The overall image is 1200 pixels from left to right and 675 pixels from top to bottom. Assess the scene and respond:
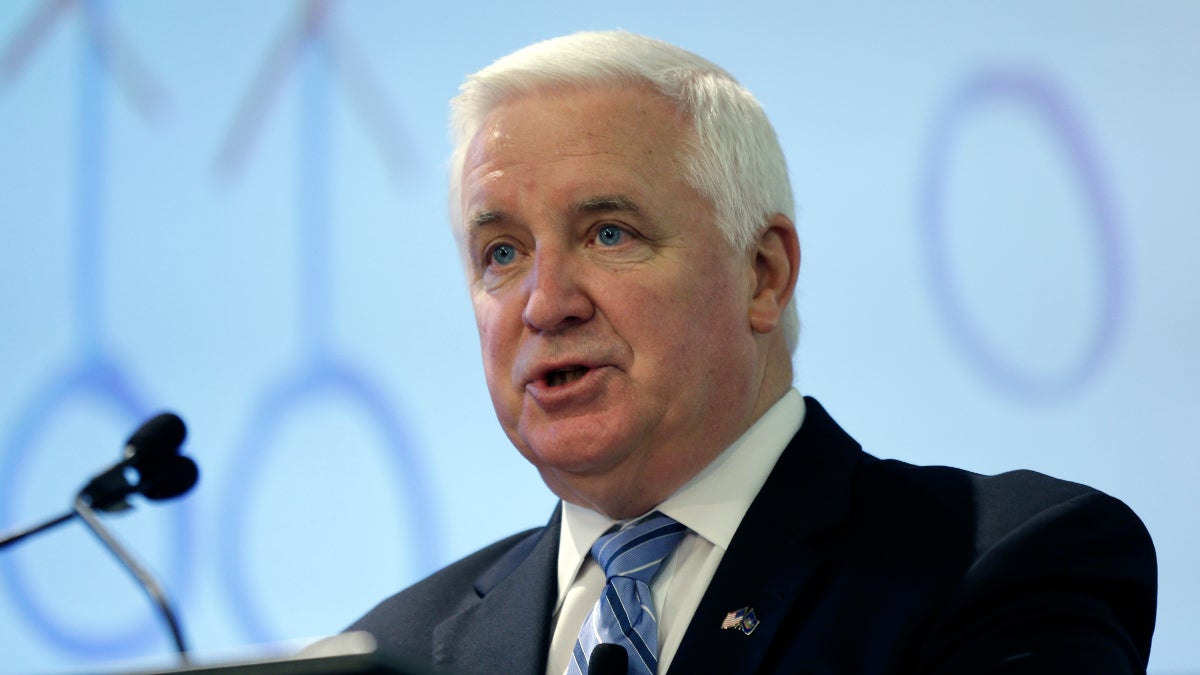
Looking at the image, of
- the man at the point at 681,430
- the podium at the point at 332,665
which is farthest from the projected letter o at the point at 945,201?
the podium at the point at 332,665

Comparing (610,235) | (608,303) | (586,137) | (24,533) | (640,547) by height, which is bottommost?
(640,547)

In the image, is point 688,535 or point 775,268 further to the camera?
point 775,268

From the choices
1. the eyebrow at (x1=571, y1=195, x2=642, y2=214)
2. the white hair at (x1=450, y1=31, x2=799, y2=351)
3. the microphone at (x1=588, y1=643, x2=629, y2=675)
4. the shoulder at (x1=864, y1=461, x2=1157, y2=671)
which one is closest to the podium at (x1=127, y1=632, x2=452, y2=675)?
the microphone at (x1=588, y1=643, x2=629, y2=675)

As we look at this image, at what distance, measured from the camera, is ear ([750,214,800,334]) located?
8.21 ft

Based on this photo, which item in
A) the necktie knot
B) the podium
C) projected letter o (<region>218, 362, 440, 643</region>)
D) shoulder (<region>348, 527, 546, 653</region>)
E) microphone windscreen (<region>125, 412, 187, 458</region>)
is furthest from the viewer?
projected letter o (<region>218, 362, 440, 643</region>)

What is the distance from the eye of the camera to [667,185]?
7.84 feet

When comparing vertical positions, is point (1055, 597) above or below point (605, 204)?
below

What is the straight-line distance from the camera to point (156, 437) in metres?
2.18

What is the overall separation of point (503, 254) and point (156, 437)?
0.63m

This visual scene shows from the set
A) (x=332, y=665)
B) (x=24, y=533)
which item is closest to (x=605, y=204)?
(x=24, y=533)

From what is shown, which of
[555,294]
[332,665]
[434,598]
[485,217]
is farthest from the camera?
[434,598]

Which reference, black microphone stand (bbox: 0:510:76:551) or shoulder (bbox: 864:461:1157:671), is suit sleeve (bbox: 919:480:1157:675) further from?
black microphone stand (bbox: 0:510:76:551)

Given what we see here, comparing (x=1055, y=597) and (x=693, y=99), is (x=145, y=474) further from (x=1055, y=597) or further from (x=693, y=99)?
(x=1055, y=597)

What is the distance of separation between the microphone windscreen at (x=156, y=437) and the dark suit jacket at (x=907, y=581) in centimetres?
63
